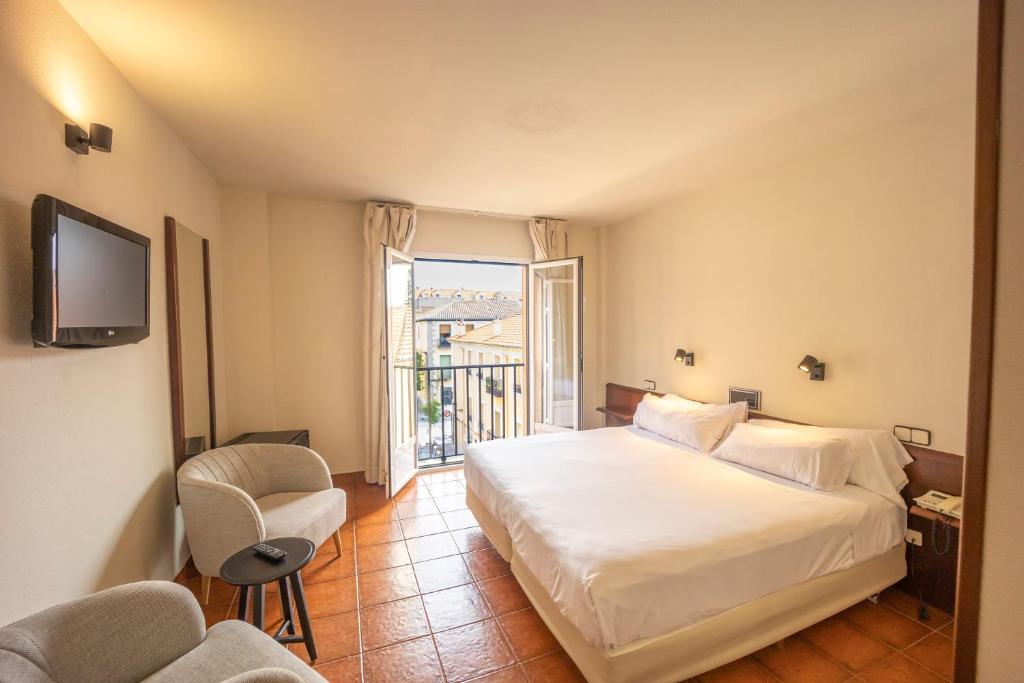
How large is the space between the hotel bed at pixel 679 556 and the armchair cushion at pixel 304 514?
0.91 m

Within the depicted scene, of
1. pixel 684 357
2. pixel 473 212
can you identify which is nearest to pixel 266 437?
pixel 473 212

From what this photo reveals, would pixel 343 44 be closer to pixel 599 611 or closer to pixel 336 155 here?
pixel 336 155

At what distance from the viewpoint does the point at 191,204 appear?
9.02 feet

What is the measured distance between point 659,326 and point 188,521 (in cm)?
379

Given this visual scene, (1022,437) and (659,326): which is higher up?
(659,326)

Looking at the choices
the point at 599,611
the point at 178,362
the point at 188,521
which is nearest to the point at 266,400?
the point at 178,362

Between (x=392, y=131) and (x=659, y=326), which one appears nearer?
(x=392, y=131)

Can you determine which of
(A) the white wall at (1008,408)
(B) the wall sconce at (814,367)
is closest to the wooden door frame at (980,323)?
(A) the white wall at (1008,408)

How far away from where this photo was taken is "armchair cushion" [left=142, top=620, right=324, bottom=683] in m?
1.23

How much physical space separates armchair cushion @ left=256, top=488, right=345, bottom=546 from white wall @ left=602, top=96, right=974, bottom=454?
9.71 feet

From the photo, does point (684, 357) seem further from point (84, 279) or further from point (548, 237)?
point (84, 279)

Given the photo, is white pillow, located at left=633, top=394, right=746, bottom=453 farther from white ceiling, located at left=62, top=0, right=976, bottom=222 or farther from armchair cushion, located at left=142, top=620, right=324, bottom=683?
armchair cushion, located at left=142, top=620, right=324, bottom=683

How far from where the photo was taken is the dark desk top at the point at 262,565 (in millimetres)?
1650

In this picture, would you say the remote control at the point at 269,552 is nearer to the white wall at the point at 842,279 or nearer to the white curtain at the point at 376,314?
the white curtain at the point at 376,314
